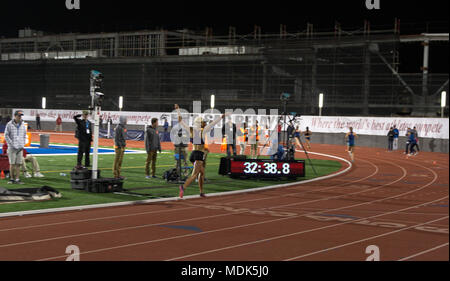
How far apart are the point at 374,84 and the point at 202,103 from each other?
18.5 metres

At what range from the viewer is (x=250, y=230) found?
10227mm

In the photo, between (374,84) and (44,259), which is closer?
(44,259)

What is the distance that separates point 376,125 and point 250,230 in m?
33.0

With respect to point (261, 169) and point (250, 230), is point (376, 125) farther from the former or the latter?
point (250, 230)

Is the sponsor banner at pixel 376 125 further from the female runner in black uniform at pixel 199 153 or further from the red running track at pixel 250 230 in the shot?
the female runner in black uniform at pixel 199 153

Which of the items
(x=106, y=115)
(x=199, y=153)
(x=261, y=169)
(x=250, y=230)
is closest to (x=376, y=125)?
(x=261, y=169)

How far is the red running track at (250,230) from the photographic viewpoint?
27.3 feet

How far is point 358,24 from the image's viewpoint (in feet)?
182

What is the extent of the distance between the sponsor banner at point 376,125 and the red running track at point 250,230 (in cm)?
2329

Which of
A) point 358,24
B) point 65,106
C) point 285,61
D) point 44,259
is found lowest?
point 44,259

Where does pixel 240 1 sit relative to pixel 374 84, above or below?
above

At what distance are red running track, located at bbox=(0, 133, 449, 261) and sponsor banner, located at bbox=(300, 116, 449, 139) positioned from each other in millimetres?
23287
